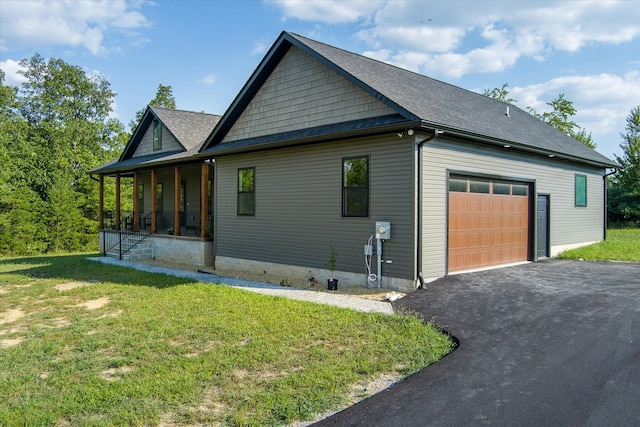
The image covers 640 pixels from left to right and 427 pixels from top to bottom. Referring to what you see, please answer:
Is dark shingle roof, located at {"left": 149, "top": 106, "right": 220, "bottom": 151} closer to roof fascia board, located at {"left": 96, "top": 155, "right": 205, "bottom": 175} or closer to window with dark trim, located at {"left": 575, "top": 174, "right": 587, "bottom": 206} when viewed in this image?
roof fascia board, located at {"left": 96, "top": 155, "right": 205, "bottom": 175}

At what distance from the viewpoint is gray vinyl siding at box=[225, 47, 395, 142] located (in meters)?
10.2

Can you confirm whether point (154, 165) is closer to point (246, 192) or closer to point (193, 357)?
point (246, 192)

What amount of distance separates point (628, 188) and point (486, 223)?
78.7 feet

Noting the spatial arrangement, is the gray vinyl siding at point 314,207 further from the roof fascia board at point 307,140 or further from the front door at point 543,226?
the front door at point 543,226

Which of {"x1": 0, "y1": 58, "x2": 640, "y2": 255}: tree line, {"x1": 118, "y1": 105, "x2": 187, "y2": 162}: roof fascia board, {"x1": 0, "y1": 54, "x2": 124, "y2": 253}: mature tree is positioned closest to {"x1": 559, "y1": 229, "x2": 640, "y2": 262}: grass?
{"x1": 0, "y1": 58, "x2": 640, "y2": 255}: tree line

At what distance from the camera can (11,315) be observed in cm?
807

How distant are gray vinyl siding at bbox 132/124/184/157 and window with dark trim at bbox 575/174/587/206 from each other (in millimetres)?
14148

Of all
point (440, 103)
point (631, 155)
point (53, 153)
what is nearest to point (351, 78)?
point (440, 103)

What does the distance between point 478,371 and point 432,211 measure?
4.94 metres

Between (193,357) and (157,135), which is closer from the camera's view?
(193,357)

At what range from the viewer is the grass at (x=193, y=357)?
395cm

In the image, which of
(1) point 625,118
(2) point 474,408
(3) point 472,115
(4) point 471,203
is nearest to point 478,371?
(2) point 474,408

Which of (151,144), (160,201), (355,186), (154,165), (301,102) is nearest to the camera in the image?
(355,186)

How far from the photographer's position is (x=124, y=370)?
4.99m
